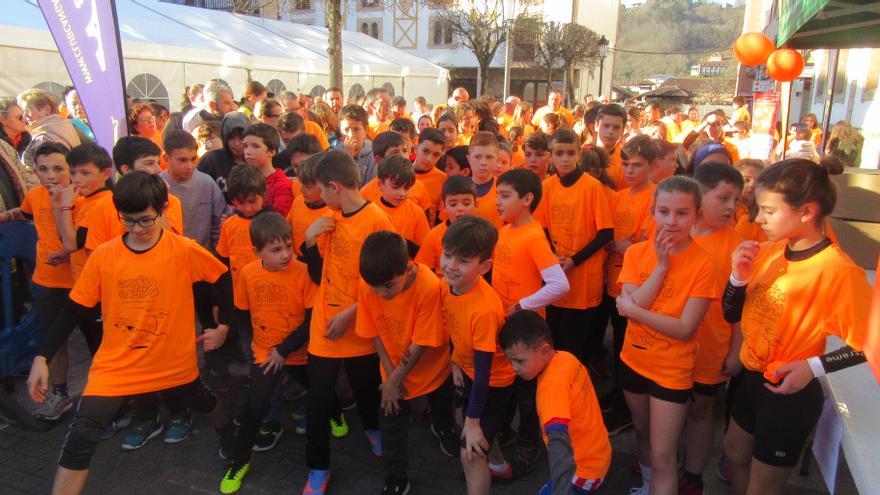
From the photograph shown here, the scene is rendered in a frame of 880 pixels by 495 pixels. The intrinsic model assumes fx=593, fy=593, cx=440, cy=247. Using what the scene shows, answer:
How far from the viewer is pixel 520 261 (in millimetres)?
3283

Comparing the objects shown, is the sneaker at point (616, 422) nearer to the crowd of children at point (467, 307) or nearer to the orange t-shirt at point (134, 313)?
the crowd of children at point (467, 307)

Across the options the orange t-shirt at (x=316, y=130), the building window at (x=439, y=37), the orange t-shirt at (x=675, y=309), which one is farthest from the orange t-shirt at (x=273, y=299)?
the building window at (x=439, y=37)

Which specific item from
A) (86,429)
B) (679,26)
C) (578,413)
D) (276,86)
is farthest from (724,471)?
(679,26)

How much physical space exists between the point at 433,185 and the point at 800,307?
297 centimetres

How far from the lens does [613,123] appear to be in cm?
525

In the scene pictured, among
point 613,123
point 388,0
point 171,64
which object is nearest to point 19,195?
point 613,123

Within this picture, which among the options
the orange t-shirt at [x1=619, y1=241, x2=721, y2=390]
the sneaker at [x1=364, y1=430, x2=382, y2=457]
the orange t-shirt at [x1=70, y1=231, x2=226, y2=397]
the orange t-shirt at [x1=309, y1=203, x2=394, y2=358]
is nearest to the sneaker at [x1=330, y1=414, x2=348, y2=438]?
the sneaker at [x1=364, y1=430, x2=382, y2=457]

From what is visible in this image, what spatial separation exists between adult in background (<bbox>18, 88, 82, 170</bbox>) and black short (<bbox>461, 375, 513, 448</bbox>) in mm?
3429

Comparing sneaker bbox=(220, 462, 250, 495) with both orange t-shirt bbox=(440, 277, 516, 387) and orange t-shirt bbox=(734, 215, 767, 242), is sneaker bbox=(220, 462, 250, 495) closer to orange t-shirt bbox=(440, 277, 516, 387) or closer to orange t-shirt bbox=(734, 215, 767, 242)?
orange t-shirt bbox=(440, 277, 516, 387)

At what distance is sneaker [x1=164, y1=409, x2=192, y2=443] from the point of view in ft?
12.1

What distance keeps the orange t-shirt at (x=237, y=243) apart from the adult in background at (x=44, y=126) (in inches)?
58.3

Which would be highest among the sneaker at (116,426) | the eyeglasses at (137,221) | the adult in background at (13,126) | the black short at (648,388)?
the adult in background at (13,126)

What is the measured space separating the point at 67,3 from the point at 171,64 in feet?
32.1

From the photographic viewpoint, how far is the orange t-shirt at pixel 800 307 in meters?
2.18
